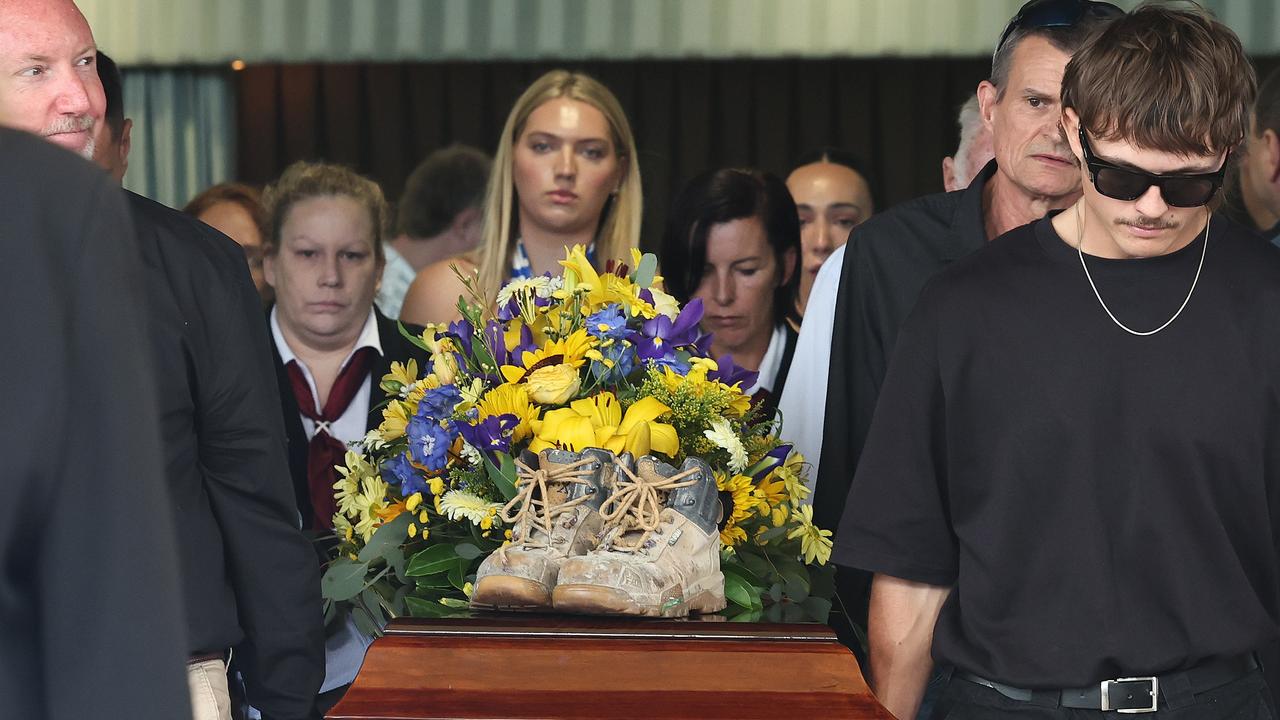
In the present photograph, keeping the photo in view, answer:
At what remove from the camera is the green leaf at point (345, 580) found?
224 cm

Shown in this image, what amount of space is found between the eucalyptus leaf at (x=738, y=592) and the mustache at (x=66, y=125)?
103 cm

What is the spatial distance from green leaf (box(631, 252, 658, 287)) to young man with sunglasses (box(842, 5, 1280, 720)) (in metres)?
0.52

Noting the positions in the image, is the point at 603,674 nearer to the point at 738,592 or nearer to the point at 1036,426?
the point at 738,592

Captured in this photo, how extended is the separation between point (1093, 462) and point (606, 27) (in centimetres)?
628

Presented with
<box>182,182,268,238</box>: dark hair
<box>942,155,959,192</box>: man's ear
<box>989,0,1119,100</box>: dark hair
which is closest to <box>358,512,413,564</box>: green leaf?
<box>989,0,1119,100</box>: dark hair

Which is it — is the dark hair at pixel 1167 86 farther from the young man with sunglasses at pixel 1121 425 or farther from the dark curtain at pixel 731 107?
the dark curtain at pixel 731 107

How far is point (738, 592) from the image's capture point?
206 centimetres

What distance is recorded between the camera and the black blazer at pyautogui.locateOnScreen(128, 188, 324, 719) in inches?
85.4

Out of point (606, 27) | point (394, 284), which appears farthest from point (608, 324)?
point (606, 27)

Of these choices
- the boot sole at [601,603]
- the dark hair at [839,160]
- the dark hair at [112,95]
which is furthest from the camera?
the dark hair at [839,160]

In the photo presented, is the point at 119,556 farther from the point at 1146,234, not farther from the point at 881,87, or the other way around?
the point at 881,87

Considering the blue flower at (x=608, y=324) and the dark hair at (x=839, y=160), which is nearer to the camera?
the blue flower at (x=608, y=324)

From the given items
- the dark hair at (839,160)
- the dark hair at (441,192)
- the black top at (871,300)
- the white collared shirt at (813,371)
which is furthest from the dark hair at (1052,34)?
the dark hair at (441,192)

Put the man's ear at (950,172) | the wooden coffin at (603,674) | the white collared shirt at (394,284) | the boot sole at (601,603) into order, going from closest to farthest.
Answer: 1. the wooden coffin at (603,674)
2. the boot sole at (601,603)
3. the man's ear at (950,172)
4. the white collared shirt at (394,284)
